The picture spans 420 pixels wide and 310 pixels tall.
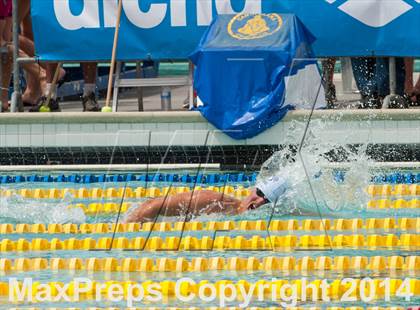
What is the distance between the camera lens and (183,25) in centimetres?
1262

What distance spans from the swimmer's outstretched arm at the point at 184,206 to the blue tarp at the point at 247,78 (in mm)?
2590

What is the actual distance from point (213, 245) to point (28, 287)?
166 centimetres

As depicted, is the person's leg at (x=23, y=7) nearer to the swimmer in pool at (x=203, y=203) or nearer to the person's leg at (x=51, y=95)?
the person's leg at (x=51, y=95)

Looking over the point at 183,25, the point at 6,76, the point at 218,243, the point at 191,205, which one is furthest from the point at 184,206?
the point at 6,76

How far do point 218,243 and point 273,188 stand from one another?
103cm

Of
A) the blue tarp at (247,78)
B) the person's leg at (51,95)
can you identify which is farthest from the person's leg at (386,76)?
the person's leg at (51,95)

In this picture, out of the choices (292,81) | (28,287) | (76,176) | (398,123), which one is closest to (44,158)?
(76,176)

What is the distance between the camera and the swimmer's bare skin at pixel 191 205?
348 inches

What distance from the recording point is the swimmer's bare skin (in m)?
8.84

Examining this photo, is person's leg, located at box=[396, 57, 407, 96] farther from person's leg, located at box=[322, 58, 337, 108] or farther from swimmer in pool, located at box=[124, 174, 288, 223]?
swimmer in pool, located at box=[124, 174, 288, 223]

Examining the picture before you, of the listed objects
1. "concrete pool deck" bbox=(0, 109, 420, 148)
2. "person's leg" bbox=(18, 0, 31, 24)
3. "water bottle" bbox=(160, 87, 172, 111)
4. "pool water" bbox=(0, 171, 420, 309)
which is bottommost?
"pool water" bbox=(0, 171, 420, 309)

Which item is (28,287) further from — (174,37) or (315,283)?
(174,37)

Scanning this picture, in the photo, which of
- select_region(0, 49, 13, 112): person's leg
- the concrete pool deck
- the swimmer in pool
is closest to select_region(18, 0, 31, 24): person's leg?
select_region(0, 49, 13, 112): person's leg

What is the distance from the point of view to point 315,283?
21.6ft
